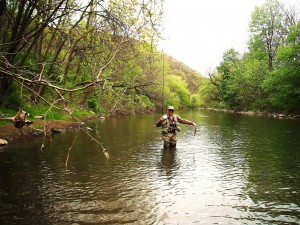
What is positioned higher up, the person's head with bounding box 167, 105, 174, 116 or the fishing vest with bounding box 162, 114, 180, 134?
the person's head with bounding box 167, 105, 174, 116

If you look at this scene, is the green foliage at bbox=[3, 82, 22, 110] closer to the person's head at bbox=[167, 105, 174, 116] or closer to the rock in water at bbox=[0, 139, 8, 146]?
the rock in water at bbox=[0, 139, 8, 146]

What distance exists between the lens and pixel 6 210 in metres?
7.22

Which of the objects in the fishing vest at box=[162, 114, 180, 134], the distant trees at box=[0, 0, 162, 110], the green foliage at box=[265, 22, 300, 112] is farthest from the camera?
the green foliage at box=[265, 22, 300, 112]

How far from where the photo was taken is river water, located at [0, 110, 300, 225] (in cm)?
698

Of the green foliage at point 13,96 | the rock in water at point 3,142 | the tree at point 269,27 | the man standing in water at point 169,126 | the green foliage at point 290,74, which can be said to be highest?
the tree at point 269,27

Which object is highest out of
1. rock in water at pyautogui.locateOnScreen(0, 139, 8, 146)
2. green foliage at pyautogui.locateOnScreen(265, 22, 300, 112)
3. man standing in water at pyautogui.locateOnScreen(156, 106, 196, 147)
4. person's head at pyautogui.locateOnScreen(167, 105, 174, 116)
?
green foliage at pyautogui.locateOnScreen(265, 22, 300, 112)

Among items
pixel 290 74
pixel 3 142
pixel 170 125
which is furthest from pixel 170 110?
pixel 290 74

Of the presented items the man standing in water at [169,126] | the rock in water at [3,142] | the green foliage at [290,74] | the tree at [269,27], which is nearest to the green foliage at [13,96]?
the rock in water at [3,142]

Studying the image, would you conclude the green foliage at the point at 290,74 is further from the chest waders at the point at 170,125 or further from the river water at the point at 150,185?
the chest waders at the point at 170,125

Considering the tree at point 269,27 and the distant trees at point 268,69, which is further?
the tree at point 269,27

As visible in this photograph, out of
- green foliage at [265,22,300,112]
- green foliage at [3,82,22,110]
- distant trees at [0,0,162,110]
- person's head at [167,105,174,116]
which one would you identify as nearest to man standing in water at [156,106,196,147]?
person's head at [167,105,174,116]

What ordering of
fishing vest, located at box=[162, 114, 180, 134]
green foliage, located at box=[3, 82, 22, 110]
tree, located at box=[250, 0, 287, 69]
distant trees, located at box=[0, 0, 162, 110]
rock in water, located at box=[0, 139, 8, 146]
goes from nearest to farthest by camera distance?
distant trees, located at box=[0, 0, 162, 110] → fishing vest, located at box=[162, 114, 180, 134] → rock in water, located at box=[0, 139, 8, 146] → green foliage, located at box=[3, 82, 22, 110] → tree, located at box=[250, 0, 287, 69]

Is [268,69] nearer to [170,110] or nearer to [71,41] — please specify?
[170,110]

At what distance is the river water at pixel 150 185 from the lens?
6.98 m
